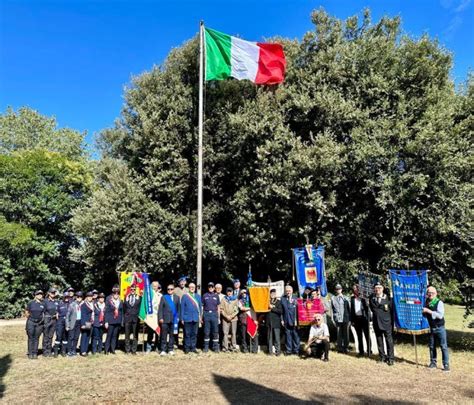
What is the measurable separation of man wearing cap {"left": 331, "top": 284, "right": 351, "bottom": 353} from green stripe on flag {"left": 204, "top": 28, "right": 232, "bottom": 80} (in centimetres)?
835

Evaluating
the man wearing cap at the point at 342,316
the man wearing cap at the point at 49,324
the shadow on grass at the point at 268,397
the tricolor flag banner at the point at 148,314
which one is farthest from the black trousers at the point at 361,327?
the man wearing cap at the point at 49,324

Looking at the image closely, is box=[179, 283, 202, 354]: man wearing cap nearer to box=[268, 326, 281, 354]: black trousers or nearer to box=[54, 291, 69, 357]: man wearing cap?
box=[268, 326, 281, 354]: black trousers

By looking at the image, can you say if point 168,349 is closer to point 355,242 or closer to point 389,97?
point 355,242

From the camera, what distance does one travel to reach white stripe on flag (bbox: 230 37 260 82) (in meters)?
14.5

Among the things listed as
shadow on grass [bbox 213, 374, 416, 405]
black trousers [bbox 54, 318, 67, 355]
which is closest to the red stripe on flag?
black trousers [bbox 54, 318, 67, 355]

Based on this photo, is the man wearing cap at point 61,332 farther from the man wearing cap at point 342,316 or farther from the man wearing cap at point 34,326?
the man wearing cap at point 342,316

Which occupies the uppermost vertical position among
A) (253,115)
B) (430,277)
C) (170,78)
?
(170,78)

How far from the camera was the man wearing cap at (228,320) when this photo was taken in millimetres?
11945

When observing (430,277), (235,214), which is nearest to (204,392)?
(235,214)

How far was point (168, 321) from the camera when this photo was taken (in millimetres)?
11508

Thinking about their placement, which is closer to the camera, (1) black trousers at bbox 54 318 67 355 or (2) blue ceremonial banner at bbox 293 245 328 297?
(1) black trousers at bbox 54 318 67 355

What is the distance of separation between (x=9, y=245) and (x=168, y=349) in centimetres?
1563

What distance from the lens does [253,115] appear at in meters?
15.1

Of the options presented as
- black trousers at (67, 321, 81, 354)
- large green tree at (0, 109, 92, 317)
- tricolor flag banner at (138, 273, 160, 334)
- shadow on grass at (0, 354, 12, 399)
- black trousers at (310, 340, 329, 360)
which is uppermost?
large green tree at (0, 109, 92, 317)
